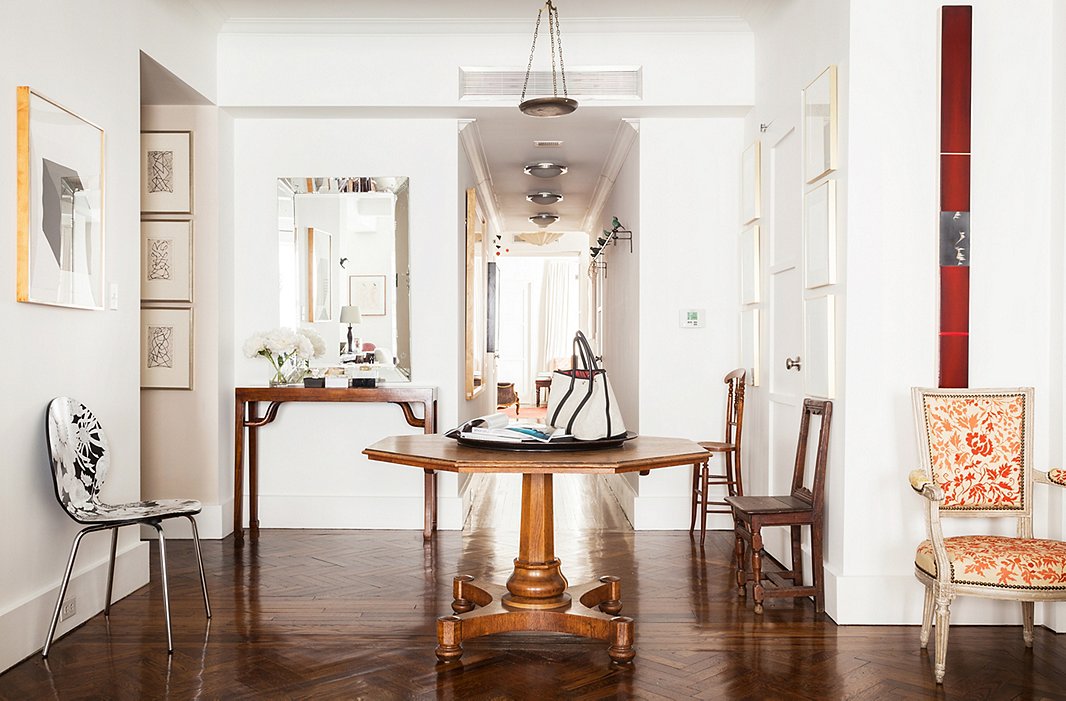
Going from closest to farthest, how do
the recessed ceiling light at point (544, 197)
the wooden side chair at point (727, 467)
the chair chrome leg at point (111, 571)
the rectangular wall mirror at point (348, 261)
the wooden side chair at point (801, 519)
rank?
the chair chrome leg at point (111, 571), the wooden side chair at point (801, 519), the wooden side chair at point (727, 467), the rectangular wall mirror at point (348, 261), the recessed ceiling light at point (544, 197)

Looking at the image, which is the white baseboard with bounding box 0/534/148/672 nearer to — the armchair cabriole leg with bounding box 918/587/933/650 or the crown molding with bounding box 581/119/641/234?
the armchair cabriole leg with bounding box 918/587/933/650

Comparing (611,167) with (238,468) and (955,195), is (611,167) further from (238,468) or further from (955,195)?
(955,195)

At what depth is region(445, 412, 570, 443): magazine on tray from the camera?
321 centimetres

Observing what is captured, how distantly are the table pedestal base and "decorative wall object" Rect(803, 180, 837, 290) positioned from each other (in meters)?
1.69

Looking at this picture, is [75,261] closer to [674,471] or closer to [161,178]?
[161,178]

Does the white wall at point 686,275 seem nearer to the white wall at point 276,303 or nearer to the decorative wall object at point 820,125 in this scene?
the white wall at point 276,303

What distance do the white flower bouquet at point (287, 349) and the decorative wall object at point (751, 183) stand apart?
2710 mm

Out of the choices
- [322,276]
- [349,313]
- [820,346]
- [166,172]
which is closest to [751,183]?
[820,346]

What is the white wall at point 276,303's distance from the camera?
227 inches

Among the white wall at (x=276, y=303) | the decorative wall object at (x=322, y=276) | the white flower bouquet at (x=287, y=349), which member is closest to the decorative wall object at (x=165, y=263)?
the white wall at (x=276, y=303)

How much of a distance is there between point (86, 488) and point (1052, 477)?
3642 mm

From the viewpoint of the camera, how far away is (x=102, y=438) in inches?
146

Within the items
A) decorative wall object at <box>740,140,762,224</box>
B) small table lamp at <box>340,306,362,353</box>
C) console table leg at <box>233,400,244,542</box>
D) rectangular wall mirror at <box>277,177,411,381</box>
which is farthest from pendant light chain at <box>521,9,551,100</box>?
console table leg at <box>233,400,244,542</box>

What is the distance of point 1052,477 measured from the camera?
3.36 metres
